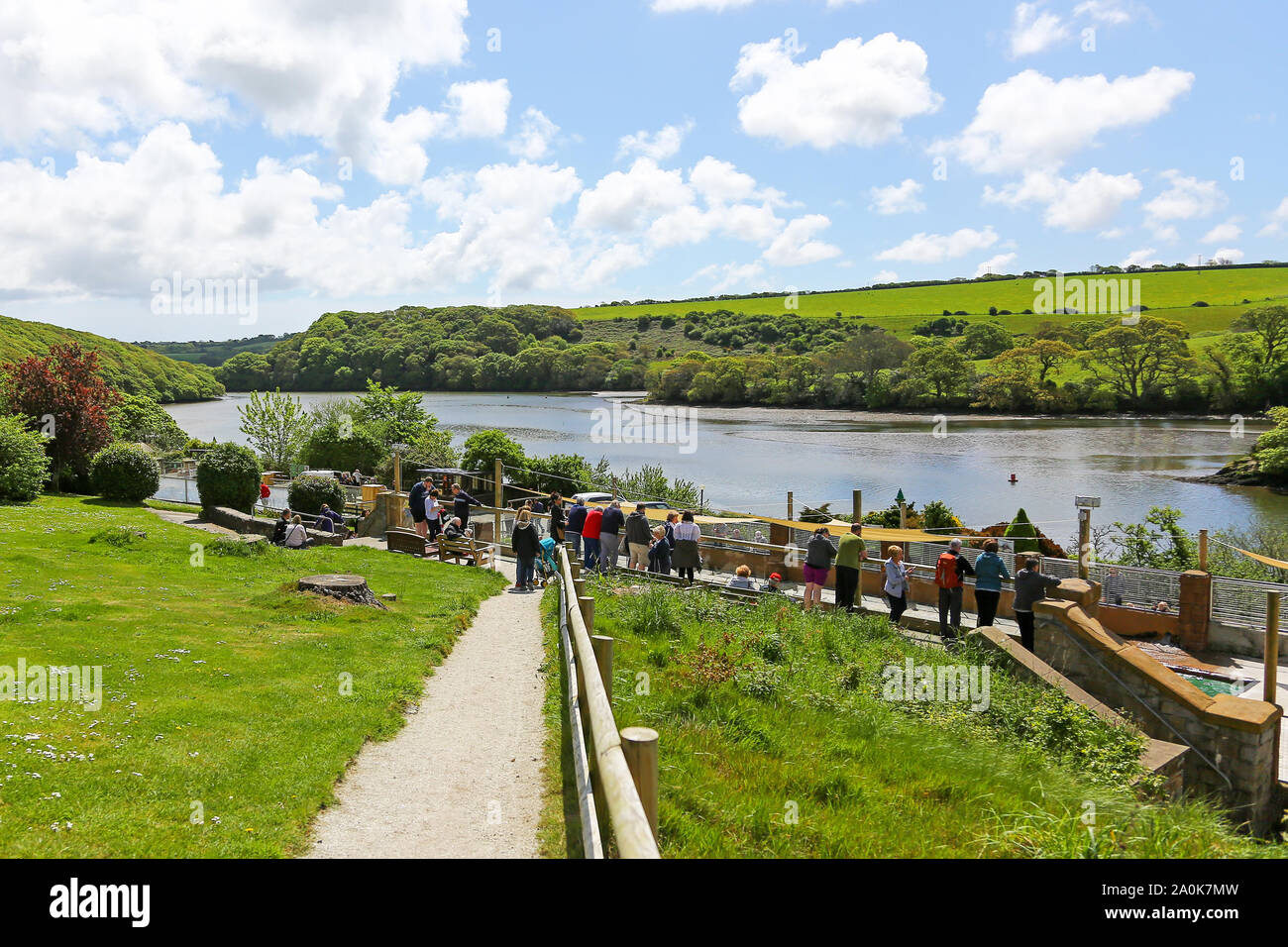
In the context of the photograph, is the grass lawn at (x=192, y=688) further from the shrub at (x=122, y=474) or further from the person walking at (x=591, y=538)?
the shrub at (x=122, y=474)

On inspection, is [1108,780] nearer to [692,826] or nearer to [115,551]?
[692,826]

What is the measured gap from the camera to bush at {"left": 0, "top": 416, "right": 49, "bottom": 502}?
2228cm

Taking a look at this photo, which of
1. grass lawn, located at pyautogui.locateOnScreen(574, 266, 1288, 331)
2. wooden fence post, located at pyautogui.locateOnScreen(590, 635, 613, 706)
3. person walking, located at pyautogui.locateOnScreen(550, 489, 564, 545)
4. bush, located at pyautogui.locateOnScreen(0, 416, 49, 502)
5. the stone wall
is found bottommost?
the stone wall

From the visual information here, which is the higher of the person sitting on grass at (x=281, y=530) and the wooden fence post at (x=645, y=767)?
the wooden fence post at (x=645, y=767)

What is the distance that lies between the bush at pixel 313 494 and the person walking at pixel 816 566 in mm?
16188

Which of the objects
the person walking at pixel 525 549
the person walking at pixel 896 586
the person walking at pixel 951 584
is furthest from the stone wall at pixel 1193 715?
the person walking at pixel 525 549

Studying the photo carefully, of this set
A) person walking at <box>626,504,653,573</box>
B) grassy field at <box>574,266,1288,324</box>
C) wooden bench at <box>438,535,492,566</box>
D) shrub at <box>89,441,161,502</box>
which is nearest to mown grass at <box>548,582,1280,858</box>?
person walking at <box>626,504,653,573</box>

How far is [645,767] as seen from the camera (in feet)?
11.5

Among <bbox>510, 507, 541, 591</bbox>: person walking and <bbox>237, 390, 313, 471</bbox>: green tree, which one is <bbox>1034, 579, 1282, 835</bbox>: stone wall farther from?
<bbox>237, 390, 313, 471</bbox>: green tree

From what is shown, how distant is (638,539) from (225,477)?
1382cm

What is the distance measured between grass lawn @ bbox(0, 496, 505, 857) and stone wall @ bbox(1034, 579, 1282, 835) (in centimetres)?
753

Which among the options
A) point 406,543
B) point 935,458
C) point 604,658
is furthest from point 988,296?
point 604,658

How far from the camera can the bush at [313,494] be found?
24.6m

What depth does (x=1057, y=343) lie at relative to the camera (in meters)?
99.9
